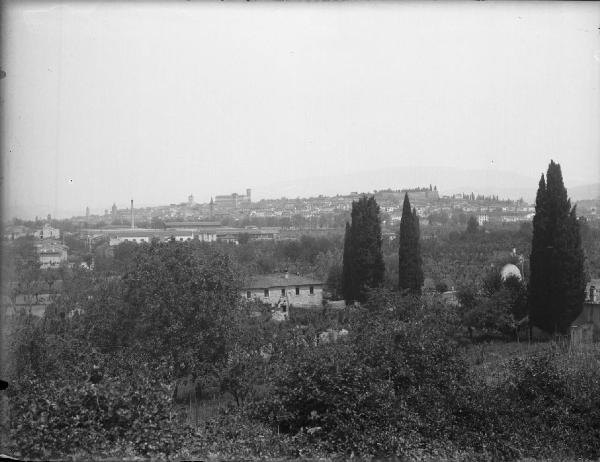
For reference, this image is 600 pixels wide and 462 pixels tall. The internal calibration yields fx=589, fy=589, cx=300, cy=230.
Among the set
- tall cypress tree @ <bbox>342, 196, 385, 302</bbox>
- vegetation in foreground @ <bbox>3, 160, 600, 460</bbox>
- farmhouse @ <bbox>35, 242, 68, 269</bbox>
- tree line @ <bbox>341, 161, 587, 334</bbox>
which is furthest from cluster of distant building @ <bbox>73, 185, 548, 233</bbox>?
vegetation in foreground @ <bbox>3, 160, 600, 460</bbox>

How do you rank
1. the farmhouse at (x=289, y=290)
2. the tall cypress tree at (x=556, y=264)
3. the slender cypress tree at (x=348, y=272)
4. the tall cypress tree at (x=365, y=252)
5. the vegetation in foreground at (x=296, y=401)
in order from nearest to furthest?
the vegetation in foreground at (x=296, y=401), the tall cypress tree at (x=556, y=264), the tall cypress tree at (x=365, y=252), the slender cypress tree at (x=348, y=272), the farmhouse at (x=289, y=290)

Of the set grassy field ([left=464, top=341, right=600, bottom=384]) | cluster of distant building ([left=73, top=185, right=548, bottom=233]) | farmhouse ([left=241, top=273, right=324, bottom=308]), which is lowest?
farmhouse ([left=241, top=273, right=324, bottom=308])

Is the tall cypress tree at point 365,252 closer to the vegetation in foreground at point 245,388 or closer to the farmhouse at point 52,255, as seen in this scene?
the vegetation in foreground at point 245,388

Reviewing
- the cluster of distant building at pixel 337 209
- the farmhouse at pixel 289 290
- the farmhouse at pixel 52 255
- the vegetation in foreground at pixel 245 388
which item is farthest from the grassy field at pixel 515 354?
the cluster of distant building at pixel 337 209

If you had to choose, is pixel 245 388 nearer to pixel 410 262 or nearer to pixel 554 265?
pixel 554 265

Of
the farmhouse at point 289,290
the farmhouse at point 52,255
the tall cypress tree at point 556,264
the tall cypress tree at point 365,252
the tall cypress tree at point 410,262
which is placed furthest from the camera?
the farmhouse at point 289,290

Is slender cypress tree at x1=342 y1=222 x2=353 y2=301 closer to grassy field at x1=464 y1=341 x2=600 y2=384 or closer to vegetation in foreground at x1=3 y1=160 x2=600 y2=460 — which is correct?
grassy field at x1=464 y1=341 x2=600 y2=384

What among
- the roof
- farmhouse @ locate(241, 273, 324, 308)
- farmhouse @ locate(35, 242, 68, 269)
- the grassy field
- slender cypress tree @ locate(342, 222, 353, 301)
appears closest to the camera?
the grassy field

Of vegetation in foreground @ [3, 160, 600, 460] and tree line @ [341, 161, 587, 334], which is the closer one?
vegetation in foreground @ [3, 160, 600, 460]
